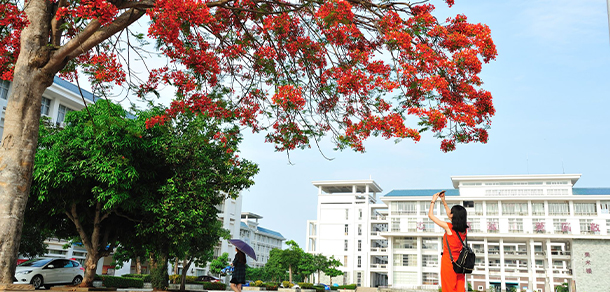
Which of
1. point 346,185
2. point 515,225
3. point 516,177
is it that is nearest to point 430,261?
point 515,225

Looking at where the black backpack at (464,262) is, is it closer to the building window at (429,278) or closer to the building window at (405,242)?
the building window at (429,278)

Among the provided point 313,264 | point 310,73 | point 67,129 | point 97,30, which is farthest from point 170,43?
point 313,264

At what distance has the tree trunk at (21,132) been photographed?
5.98 metres

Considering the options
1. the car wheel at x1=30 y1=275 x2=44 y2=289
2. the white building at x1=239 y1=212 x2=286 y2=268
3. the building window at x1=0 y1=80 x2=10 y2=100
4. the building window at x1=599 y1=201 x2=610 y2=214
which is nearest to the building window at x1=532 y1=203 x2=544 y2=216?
the building window at x1=599 y1=201 x2=610 y2=214

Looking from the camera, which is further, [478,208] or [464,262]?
[478,208]

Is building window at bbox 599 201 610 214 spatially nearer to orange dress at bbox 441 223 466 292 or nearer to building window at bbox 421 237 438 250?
building window at bbox 421 237 438 250

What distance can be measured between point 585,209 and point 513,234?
997cm

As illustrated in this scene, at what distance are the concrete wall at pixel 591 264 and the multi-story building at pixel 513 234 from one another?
100 mm

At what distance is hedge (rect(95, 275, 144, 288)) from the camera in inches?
1053

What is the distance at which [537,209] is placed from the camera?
60.8 metres

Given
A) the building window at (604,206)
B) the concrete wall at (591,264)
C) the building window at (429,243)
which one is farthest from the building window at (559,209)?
the building window at (429,243)

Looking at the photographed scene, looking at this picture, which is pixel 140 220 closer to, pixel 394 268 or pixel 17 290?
pixel 17 290

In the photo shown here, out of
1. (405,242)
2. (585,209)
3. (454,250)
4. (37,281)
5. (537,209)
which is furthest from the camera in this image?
(405,242)

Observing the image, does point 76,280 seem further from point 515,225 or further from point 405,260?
point 515,225
